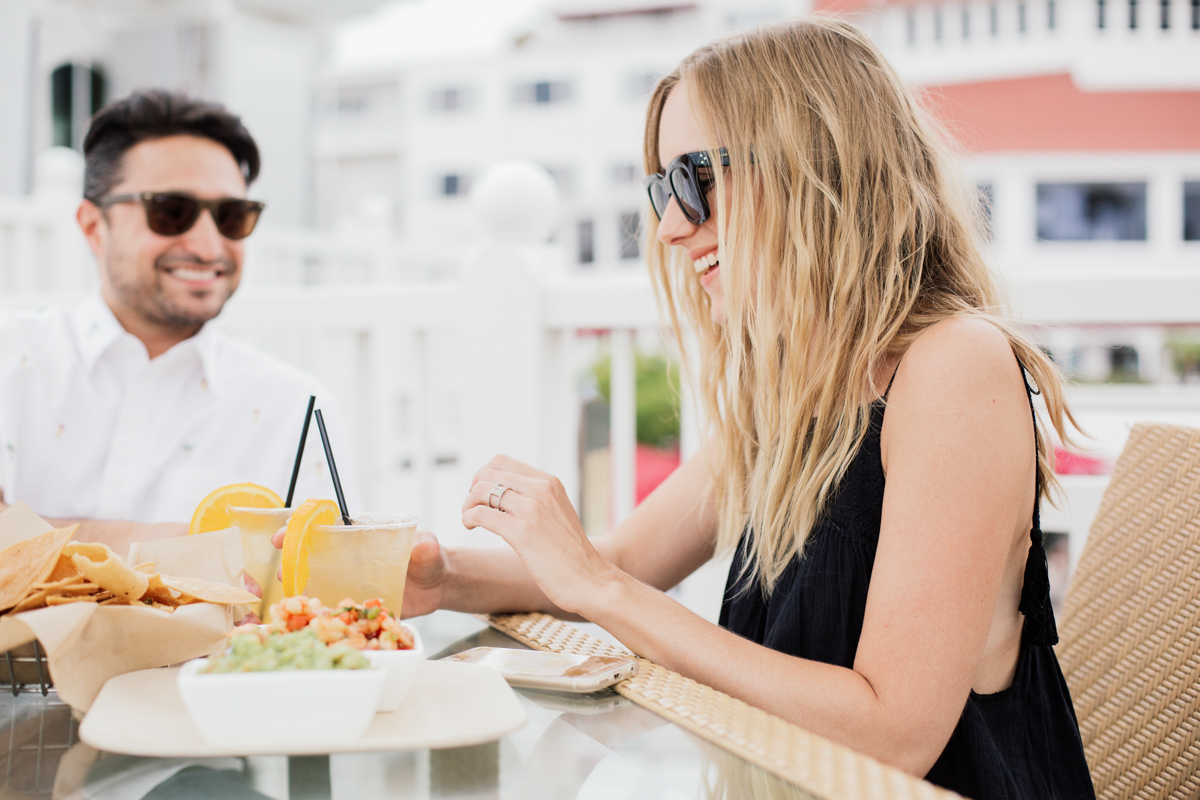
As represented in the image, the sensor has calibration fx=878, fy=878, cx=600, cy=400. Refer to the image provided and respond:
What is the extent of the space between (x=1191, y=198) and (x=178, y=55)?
15124 millimetres

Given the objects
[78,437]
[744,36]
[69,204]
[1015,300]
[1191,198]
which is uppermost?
[1191,198]

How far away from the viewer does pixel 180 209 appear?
219 centimetres

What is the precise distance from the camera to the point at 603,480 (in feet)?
13.7

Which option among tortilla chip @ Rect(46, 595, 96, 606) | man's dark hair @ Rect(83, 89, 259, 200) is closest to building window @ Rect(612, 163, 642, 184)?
man's dark hair @ Rect(83, 89, 259, 200)

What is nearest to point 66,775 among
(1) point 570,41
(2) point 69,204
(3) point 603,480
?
(3) point 603,480

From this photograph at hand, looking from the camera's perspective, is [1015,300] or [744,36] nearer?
[744,36]

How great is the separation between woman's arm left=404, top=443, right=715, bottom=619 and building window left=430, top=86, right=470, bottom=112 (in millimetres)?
27770

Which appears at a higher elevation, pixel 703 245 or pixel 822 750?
pixel 703 245

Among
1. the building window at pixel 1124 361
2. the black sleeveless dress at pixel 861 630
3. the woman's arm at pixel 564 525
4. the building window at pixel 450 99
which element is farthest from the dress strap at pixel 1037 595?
the building window at pixel 450 99

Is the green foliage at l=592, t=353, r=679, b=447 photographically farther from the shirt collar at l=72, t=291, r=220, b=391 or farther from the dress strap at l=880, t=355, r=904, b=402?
the dress strap at l=880, t=355, r=904, b=402

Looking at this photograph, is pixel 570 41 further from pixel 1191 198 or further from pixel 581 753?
pixel 581 753

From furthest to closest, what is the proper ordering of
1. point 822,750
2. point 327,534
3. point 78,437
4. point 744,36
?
point 78,437 < point 744,36 < point 327,534 < point 822,750

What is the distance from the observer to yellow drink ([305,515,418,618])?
964mm

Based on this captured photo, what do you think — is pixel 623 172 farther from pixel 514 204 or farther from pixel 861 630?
pixel 861 630
